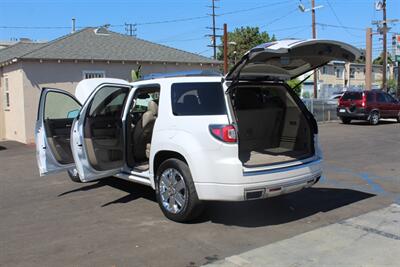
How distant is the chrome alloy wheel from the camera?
5.71m

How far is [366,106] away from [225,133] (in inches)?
725

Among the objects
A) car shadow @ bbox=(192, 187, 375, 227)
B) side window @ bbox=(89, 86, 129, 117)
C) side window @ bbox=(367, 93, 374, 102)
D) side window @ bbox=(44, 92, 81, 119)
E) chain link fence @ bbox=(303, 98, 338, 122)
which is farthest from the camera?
chain link fence @ bbox=(303, 98, 338, 122)

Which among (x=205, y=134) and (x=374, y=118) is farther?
(x=374, y=118)

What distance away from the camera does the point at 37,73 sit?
58.3 ft

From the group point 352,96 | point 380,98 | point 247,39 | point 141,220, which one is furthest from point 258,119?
point 247,39

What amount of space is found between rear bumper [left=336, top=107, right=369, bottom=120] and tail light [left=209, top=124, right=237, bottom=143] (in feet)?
59.7

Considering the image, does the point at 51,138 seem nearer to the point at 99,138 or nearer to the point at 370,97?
the point at 99,138

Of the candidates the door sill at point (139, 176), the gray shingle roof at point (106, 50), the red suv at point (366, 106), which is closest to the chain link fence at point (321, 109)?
the red suv at point (366, 106)

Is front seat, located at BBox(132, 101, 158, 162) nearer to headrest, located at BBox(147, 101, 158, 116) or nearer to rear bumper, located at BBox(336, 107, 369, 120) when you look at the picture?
headrest, located at BBox(147, 101, 158, 116)

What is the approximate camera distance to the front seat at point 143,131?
22.9 feet

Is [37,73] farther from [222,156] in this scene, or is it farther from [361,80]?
[361,80]

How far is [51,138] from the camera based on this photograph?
23.7 feet

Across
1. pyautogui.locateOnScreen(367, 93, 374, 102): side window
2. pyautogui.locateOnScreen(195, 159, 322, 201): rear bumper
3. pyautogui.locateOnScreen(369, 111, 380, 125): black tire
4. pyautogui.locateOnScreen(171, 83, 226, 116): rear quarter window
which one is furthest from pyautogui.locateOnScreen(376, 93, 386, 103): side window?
pyautogui.locateOnScreen(171, 83, 226, 116): rear quarter window

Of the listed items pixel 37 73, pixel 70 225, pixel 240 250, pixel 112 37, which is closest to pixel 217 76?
pixel 240 250
